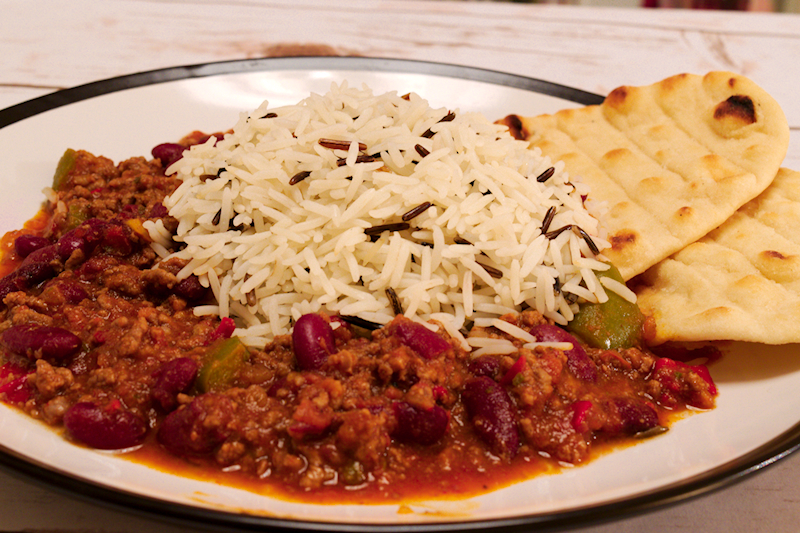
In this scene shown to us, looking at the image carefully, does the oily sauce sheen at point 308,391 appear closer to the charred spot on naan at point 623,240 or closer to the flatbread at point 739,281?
the flatbread at point 739,281

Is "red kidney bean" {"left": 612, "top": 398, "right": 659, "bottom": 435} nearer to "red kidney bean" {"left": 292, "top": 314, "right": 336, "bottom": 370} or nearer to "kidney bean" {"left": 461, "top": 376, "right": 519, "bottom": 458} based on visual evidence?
"kidney bean" {"left": 461, "top": 376, "right": 519, "bottom": 458}

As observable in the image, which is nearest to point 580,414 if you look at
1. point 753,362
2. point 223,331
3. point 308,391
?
point 753,362

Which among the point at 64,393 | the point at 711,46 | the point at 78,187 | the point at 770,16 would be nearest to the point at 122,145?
the point at 78,187

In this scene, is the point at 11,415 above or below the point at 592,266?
below

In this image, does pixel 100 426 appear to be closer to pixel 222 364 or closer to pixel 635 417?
pixel 222 364

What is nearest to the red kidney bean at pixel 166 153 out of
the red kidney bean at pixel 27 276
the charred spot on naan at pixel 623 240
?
the red kidney bean at pixel 27 276

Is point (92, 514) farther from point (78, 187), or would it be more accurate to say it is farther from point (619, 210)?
point (619, 210)
